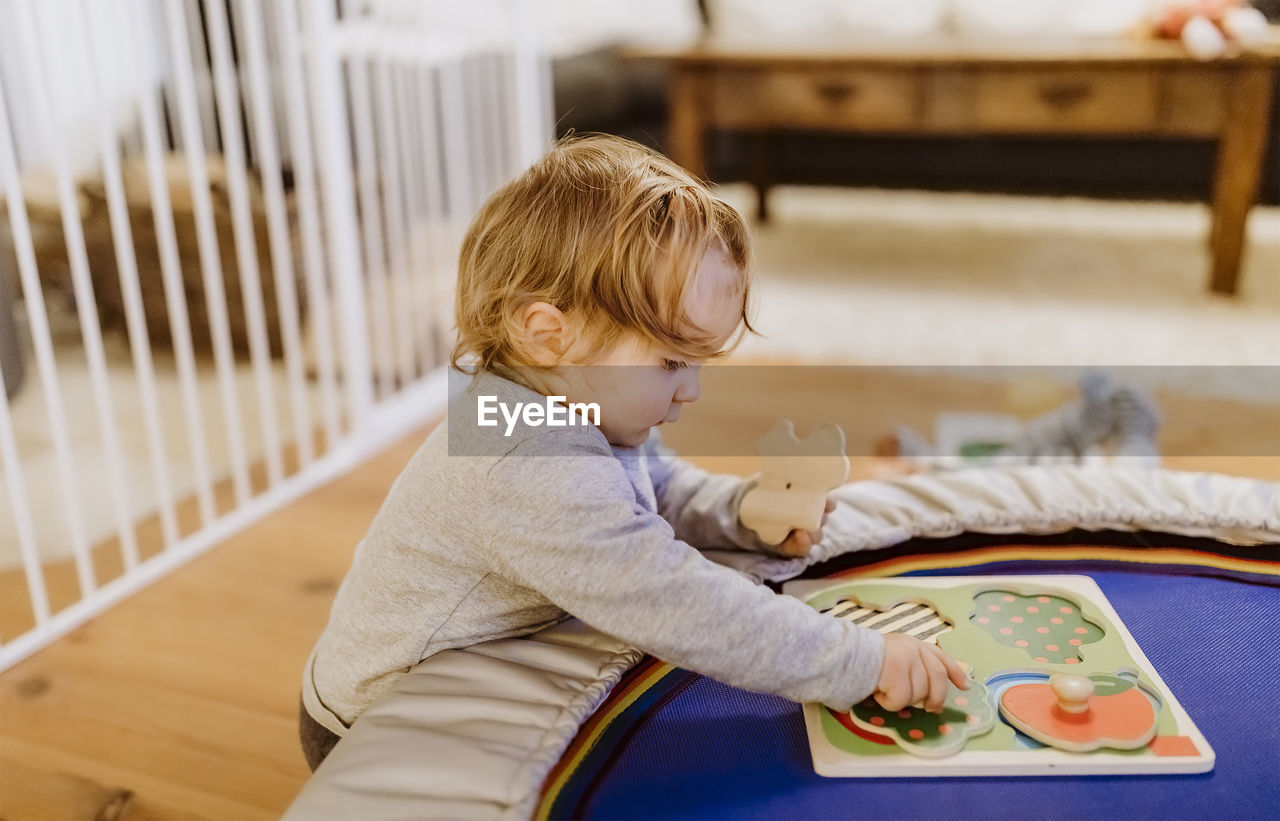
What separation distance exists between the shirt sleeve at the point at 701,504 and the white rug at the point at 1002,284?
829mm

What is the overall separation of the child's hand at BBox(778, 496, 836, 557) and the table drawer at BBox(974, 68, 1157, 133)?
177 cm

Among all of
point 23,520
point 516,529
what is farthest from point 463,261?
point 23,520

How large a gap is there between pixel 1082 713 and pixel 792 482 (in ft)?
0.92

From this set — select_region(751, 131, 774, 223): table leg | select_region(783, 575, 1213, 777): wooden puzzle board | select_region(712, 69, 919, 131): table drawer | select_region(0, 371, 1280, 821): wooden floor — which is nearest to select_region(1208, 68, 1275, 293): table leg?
select_region(712, 69, 919, 131): table drawer

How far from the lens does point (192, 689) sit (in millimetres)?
1116

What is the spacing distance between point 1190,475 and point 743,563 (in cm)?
47

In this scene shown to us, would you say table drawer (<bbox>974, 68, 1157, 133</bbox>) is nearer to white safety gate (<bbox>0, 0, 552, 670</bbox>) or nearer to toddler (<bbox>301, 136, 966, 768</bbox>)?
white safety gate (<bbox>0, 0, 552, 670</bbox>)

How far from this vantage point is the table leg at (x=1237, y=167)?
226 centimetres

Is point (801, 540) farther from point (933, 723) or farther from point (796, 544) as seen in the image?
point (933, 723)

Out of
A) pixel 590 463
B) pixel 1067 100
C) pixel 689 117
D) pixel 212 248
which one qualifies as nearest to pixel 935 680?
pixel 590 463

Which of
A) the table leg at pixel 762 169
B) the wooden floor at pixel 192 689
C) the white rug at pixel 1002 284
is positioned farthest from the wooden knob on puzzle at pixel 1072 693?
the table leg at pixel 762 169

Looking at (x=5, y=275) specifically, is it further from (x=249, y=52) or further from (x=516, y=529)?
(x=516, y=529)

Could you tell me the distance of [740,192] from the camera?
344 cm

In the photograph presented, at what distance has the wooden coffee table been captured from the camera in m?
2.30
